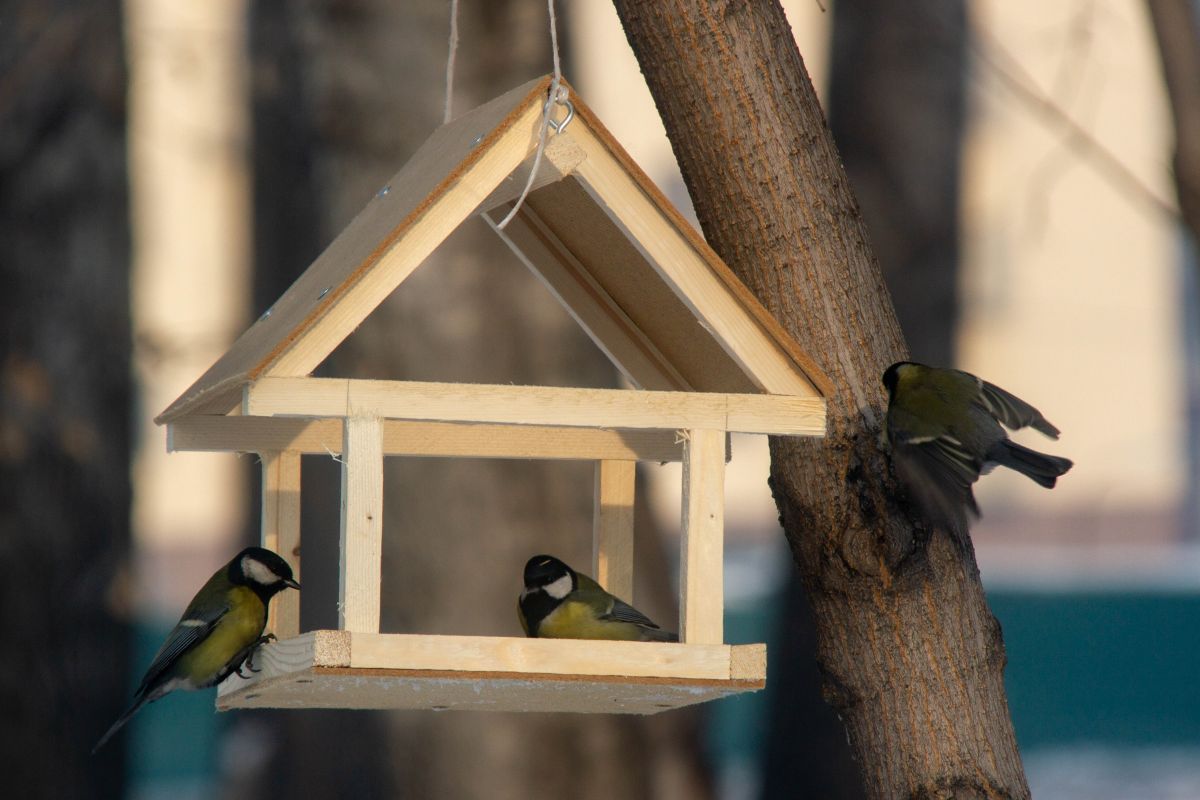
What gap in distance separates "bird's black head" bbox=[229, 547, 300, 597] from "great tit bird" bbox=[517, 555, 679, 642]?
484 millimetres

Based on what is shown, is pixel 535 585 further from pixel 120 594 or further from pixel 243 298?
pixel 243 298

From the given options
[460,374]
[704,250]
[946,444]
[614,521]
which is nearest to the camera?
[704,250]

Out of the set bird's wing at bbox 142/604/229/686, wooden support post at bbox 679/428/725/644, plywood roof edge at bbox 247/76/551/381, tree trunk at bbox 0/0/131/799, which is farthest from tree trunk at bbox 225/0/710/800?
plywood roof edge at bbox 247/76/551/381

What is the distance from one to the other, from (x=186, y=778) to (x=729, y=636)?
5270 millimetres

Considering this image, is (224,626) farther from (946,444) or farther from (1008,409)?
(1008,409)

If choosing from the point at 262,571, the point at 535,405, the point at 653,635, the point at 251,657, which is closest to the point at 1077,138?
the point at 653,635

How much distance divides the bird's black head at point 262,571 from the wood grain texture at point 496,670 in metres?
0.26

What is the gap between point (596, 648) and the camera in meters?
2.56

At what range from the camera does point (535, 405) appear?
261cm

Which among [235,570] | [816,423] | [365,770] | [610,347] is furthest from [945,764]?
[365,770]

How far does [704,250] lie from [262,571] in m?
1.12

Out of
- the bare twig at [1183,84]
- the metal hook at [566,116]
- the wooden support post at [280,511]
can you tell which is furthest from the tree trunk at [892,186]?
the metal hook at [566,116]

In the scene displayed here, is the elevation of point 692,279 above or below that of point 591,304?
below

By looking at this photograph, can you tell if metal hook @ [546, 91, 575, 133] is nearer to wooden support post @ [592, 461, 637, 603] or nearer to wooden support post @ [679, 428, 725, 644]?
wooden support post @ [679, 428, 725, 644]
